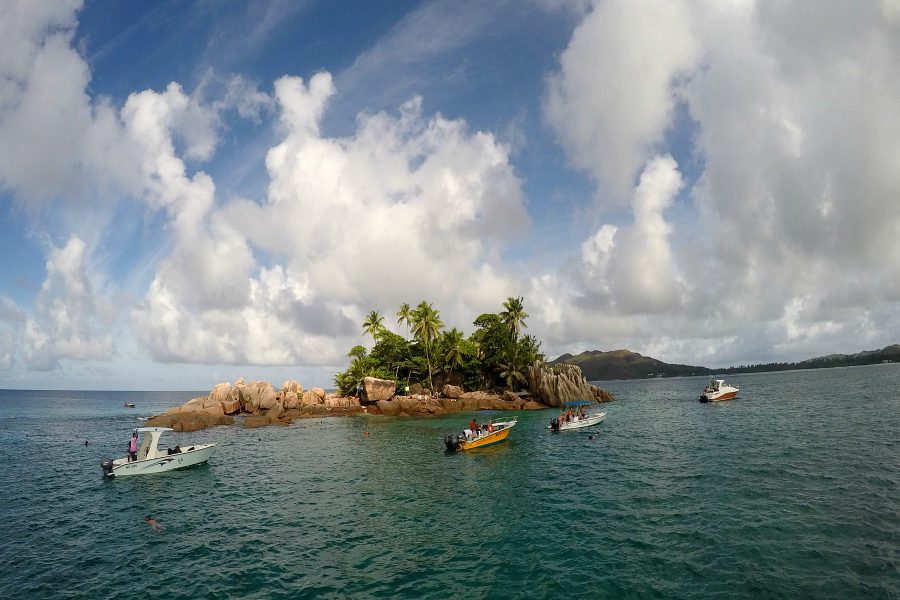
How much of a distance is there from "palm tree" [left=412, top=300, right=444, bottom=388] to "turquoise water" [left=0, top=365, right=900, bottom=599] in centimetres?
4818

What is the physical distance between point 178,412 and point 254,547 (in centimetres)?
6359

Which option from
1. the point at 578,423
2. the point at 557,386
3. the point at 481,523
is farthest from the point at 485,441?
the point at 557,386

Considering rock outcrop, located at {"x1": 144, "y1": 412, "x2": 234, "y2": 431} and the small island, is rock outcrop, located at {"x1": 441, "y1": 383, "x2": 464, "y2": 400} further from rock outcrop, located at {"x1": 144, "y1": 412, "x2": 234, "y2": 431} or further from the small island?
rock outcrop, located at {"x1": 144, "y1": 412, "x2": 234, "y2": 431}

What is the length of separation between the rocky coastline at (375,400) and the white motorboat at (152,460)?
1482 inches

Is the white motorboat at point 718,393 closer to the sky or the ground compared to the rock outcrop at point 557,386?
closer to the ground

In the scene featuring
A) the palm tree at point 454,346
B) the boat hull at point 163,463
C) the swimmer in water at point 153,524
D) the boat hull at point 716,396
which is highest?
the palm tree at point 454,346

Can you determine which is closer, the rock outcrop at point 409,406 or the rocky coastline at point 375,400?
the rock outcrop at point 409,406

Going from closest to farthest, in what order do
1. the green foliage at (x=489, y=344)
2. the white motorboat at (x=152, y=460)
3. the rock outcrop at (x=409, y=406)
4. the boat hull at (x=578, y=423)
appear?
the white motorboat at (x=152, y=460) → the boat hull at (x=578, y=423) → the rock outcrop at (x=409, y=406) → the green foliage at (x=489, y=344)

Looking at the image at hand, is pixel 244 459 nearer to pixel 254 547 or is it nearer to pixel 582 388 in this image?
pixel 254 547

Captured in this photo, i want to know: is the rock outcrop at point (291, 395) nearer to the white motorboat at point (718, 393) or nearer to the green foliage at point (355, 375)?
the green foliage at point (355, 375)

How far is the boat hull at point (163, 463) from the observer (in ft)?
109

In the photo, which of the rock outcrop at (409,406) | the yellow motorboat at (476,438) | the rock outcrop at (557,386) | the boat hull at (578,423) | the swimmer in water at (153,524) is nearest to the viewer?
the swimmer in water at (153,524)

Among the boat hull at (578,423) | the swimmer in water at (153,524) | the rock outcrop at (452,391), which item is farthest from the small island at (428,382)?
the swimmer in water at (153,524)

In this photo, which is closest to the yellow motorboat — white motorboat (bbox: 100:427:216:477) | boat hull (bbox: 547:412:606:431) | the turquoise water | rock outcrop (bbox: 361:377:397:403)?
the turquoise water
